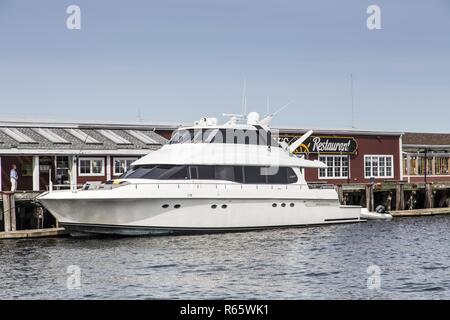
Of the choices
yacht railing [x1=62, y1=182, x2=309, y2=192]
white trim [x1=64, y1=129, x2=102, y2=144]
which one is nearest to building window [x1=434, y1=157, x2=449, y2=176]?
yacht railing [x1=62, y1=182, x2=309, y2=192]

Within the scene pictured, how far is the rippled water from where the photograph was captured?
15711 mm

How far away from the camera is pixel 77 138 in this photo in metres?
33.6

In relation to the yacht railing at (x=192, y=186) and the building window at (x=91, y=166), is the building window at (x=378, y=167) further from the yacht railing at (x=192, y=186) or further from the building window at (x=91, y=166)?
the building window at (x=91, y=166)

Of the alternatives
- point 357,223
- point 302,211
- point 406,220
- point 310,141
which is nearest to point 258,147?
point 302,211

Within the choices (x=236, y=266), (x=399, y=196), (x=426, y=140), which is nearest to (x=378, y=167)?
(x=399, y=196)

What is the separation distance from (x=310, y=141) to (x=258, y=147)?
12505 millimetres

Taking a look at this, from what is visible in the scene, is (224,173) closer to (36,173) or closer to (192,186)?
(192,186)

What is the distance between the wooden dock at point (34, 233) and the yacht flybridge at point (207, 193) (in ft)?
3.71

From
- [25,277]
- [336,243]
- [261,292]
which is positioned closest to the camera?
[261,292]

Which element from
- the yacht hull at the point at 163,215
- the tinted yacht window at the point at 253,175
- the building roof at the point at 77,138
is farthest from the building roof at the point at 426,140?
the yacht hull at the point at 163,215

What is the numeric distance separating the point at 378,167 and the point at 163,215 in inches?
865
